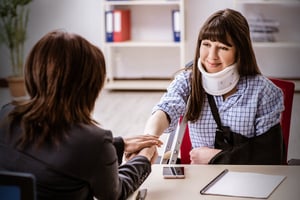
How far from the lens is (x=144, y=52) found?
6148 millimetres

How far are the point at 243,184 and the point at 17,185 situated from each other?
82 cm

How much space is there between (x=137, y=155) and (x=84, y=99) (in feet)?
1.32

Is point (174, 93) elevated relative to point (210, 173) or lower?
elevated

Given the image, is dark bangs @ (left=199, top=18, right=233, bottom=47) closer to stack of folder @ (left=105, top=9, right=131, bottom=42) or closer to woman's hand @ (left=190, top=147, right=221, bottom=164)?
woman's hand @ (left=190, top=147, right=221, bottom=164)

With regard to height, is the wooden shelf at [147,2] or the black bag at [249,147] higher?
the wooden shelf at [147,2]

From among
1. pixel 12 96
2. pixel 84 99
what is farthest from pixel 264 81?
pixel 12 96

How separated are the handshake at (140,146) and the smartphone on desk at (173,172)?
0.06 meters

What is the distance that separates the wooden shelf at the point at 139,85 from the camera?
584cm

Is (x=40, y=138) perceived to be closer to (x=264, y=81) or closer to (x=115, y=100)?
(x=264, y=81)

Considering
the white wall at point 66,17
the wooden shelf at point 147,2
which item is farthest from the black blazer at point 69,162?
the white wall at point 66,17

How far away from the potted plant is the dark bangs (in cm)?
375

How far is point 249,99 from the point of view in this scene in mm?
2125

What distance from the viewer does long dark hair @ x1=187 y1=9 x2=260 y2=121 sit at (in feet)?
6.84

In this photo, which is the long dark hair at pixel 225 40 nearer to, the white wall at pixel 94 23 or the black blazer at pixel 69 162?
the black blazer at pixel 69 162
